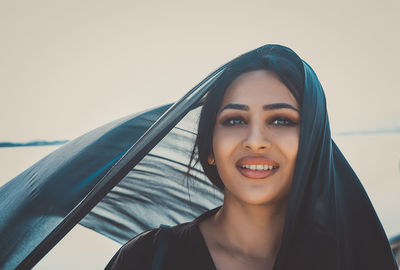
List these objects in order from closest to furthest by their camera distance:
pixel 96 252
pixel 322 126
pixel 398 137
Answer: pixel 322 126 < pixel 96 252 < pixel 398 137

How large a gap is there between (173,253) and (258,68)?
0.64 meters

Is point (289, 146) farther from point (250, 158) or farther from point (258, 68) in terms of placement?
point (258, 68)

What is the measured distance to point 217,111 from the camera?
4.01 feet

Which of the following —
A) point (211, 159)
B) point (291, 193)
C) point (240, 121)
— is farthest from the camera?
point (211, 159)

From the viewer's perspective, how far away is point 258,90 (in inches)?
45.3

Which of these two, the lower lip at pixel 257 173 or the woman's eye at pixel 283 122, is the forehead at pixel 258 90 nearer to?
the woman's eye at pixel 283 122

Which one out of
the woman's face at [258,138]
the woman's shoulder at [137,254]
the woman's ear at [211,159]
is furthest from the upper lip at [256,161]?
the woman's shoulder at [137,254]

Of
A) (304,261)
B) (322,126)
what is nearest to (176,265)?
(304,261)

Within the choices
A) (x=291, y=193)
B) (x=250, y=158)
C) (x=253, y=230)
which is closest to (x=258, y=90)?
(x=250, y=158)

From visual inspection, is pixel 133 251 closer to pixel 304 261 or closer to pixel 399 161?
pixel 304 261

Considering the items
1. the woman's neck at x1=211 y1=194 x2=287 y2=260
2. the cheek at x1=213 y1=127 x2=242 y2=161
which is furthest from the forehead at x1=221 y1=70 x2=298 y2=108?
the woman's neck at x1=211 y1=194 x2=287 y2=260

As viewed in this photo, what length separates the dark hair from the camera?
45.7 inches

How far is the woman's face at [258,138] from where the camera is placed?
1074 millimetres

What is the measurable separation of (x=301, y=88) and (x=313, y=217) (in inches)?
15.2
